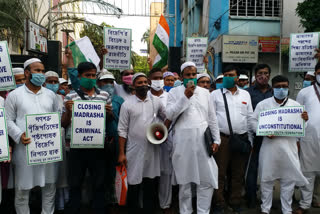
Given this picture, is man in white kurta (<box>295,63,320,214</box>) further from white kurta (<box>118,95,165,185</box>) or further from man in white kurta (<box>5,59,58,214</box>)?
man in white kurta (<box>5,59,58,214</box>)

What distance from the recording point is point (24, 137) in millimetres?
4055

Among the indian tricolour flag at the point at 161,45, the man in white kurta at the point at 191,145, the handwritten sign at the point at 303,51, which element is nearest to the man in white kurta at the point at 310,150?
the man in white kurta at the point at 191,145

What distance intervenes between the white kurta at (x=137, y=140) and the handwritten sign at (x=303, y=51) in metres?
3.82

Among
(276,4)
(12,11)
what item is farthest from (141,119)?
(276,4)

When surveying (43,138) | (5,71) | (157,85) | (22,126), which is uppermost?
(5,71)

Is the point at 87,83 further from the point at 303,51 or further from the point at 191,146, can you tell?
the point at 303,51

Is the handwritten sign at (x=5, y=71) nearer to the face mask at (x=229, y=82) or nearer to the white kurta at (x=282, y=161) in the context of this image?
the face mask at (x=229, y=82)

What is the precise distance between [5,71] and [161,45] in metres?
3.21

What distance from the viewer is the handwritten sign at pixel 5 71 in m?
4.41

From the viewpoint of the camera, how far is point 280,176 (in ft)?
15.2

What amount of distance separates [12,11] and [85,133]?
11047mm

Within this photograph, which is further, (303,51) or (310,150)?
(303,51)

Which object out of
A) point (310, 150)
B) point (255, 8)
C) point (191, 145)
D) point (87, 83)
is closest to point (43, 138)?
point (87, 83)

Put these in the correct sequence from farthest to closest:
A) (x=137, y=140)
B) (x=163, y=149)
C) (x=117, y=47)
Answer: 1. (x=117, y=47)
2. (x=163, y=149)
3. (x=137, y=140)
